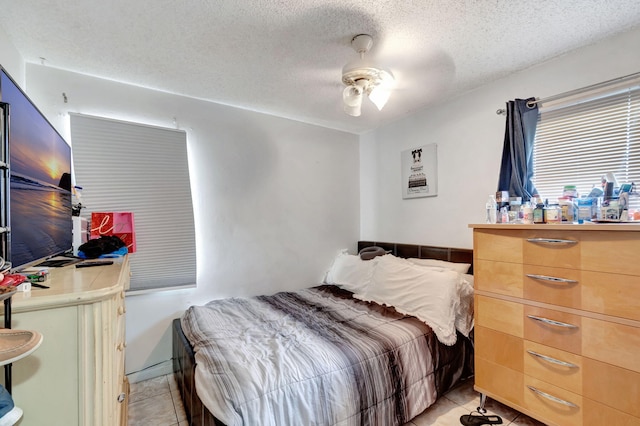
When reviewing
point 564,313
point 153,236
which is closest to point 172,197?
point 153,236

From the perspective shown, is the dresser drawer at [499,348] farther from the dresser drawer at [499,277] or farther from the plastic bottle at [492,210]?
the plastic bottle at [492,210]

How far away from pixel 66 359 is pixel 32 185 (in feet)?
2.57

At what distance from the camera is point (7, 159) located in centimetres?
87

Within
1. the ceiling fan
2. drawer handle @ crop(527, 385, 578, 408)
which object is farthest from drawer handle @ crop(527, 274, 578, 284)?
the ceiling fan

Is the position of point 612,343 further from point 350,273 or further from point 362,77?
point 350,273

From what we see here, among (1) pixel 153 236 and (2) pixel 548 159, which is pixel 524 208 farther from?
(1) pixel 153 236

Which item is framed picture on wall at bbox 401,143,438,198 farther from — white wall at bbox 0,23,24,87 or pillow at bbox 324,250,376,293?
white wall at bbox 0,23,24,87

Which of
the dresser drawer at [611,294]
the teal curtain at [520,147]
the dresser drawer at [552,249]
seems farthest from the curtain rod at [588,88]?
the dresser drawer at [611,294]

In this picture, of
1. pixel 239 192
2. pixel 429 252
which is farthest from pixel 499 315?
pixel 239 192

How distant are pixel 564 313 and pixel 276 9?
215cm

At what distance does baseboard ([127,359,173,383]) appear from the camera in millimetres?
2221

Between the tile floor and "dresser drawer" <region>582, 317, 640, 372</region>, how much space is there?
68 cm

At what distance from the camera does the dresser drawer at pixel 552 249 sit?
143 cm

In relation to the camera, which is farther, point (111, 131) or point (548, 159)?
point (111, 131)
